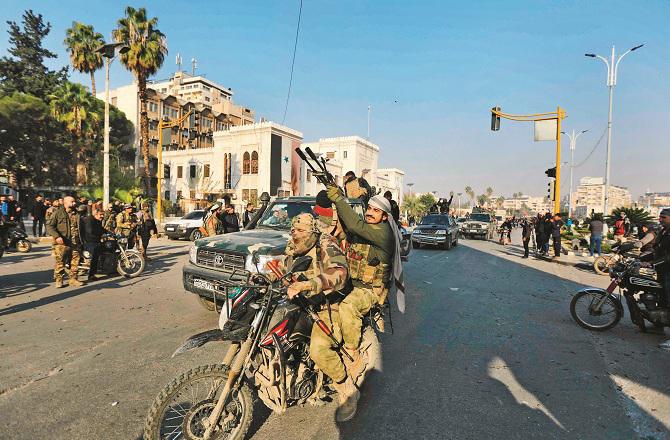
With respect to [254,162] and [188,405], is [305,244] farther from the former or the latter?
[254,162]

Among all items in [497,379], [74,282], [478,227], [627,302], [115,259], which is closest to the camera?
[497,379]

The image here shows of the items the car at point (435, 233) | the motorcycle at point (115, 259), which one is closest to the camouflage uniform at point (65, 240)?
the motorcycle at point (115, 259)

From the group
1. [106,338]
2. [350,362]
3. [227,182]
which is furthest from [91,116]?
[350,362]

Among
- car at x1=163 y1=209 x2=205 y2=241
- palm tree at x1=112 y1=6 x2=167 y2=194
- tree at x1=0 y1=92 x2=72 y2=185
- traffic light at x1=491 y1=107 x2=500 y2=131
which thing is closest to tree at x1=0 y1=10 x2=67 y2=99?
A: tree at x1=0 y1=92 x2=72 y2=185

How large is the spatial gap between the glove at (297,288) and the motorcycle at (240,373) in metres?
0.09

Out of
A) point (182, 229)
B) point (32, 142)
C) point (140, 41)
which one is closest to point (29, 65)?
point (32, 142)

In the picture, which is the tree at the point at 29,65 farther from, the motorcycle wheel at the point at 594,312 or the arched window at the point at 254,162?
the motorcycle wheel at the point at 594,312

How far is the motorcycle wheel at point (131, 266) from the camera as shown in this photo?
31.1ft

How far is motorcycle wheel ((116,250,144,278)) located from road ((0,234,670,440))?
1.44 meters

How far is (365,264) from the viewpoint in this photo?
3.61 m

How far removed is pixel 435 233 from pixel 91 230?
43.5ft

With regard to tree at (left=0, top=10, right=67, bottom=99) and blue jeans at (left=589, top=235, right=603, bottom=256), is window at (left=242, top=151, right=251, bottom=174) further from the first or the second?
blue jeans at (left=589, top=235, right=603, bottom=256)

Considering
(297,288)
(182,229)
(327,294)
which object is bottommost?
(182,229)

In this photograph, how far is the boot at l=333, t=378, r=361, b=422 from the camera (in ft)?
10.8
